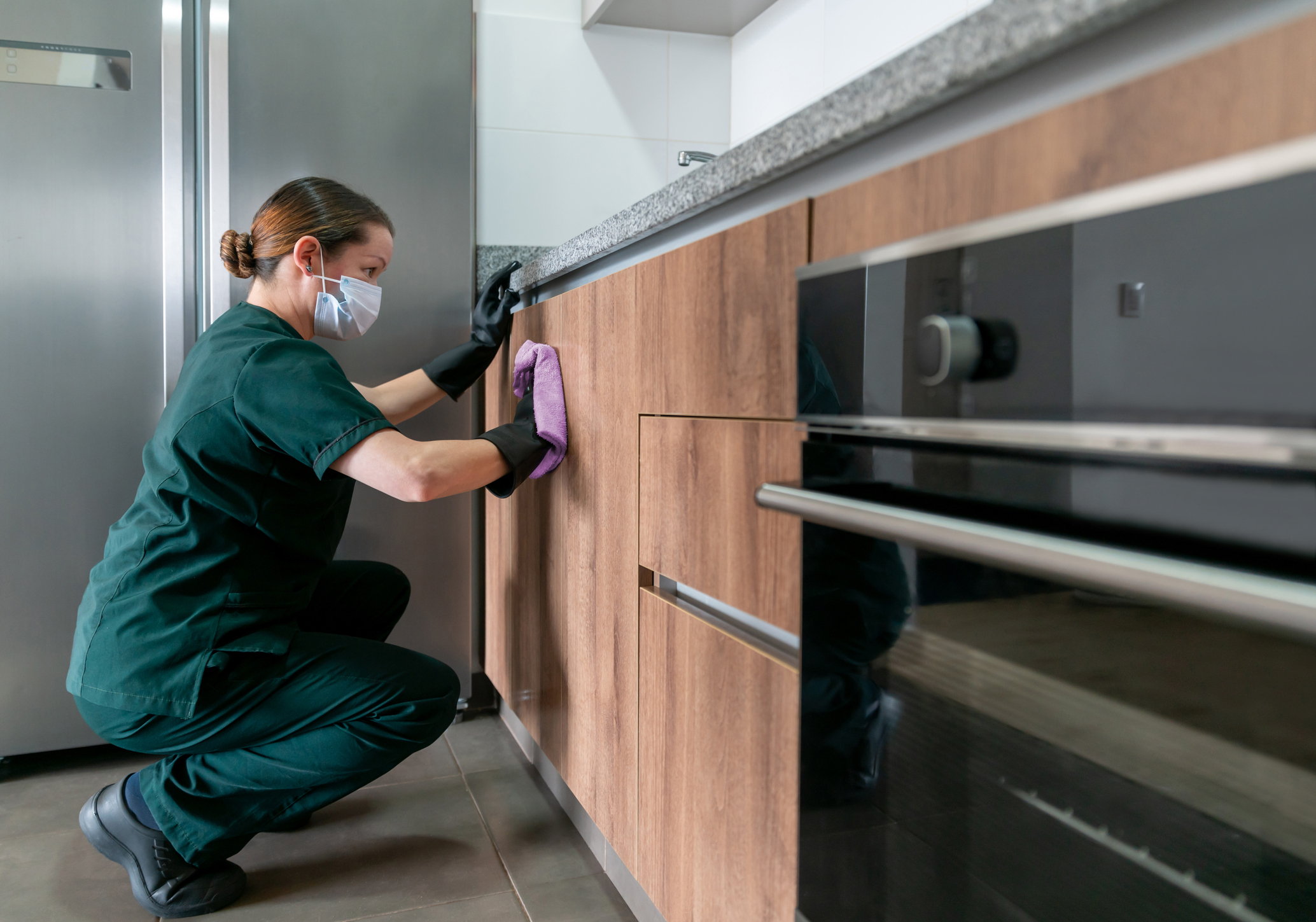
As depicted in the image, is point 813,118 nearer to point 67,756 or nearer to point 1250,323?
point 1250,323

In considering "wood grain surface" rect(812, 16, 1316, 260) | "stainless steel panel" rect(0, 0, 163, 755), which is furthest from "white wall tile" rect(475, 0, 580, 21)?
"wood grain surface" rect(812, 16, 1316, 260)

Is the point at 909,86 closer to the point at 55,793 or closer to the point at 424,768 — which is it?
the point at 424,768

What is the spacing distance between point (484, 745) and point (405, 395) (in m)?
0.79

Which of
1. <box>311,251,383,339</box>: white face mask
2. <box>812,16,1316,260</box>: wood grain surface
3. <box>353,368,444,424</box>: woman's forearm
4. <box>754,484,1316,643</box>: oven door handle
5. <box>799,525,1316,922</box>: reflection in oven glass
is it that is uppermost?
<box>311,251,383,339</box>: white face mask

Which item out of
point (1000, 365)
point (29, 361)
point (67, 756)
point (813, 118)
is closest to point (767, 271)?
point (813, 118)

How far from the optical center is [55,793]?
169cm

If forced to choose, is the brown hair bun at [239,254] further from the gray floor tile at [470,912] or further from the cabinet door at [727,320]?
the gray floor tile at [470,912]

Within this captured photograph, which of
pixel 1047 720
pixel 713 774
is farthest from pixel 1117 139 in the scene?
pixel 713 774

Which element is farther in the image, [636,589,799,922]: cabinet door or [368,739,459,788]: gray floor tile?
[368,739,459,788]: gray floor tile

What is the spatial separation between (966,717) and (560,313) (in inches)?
40.4

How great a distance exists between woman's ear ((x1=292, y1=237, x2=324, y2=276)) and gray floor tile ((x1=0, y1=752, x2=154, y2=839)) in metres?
1.08

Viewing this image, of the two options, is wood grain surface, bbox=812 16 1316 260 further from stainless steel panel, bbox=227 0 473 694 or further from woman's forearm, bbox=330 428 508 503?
stainless steel panel, bbox=227 0 473 694

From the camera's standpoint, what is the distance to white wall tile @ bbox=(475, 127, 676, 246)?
2.08 metres

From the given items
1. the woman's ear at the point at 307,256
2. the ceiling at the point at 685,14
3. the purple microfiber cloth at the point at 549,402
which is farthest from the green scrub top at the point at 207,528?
the ceiling at the point at 685,14
